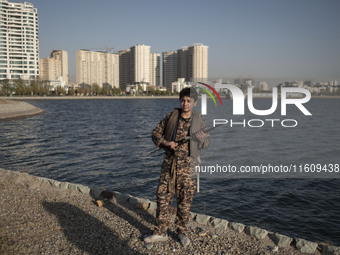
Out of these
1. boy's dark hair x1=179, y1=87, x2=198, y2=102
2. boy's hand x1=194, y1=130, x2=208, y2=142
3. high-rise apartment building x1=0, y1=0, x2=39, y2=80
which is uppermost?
high-rise apartment building x1=0, y1=0, x2=39, y2=80

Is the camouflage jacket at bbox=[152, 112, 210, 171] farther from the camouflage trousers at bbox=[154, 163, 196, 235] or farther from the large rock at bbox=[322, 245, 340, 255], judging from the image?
the large rock at bbox=[322, 245, 340, 255]

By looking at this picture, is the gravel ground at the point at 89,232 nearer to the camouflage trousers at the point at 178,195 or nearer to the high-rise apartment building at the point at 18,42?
the camouflage trousers at the point at 178,195

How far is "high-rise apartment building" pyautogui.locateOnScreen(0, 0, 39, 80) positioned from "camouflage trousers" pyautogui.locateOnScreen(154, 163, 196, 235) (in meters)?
178

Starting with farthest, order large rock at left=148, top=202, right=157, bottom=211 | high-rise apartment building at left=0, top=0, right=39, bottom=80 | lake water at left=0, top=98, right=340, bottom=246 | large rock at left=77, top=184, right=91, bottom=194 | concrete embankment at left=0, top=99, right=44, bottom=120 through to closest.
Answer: high-rise apartment building at left=0, top=0, right=39, bottom=80, concrete embankment at left=0, top=99, right=44, bottom=120, large rock at left=77, top=184, right=91, bottom=194, large rock at left=148, top=202, right=157, bottom=211, lake water at left=0, top=98, right=340, bottom=246

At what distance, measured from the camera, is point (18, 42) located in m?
170

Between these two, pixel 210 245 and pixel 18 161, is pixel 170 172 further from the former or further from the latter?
pixel 18 161

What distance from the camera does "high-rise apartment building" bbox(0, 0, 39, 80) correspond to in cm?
16462

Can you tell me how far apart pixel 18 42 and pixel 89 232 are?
18951 centimetres

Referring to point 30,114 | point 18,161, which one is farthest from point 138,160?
point 30,114

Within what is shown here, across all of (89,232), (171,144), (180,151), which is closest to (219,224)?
(180,151)

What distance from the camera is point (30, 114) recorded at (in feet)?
173

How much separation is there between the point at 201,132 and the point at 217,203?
5.90 meters

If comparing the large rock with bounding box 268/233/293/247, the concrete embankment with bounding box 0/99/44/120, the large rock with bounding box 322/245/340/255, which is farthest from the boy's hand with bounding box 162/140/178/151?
the concrete embankment with bounding box 0/99/44/120

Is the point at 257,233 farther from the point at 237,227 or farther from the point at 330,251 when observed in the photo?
the point at 330,251
